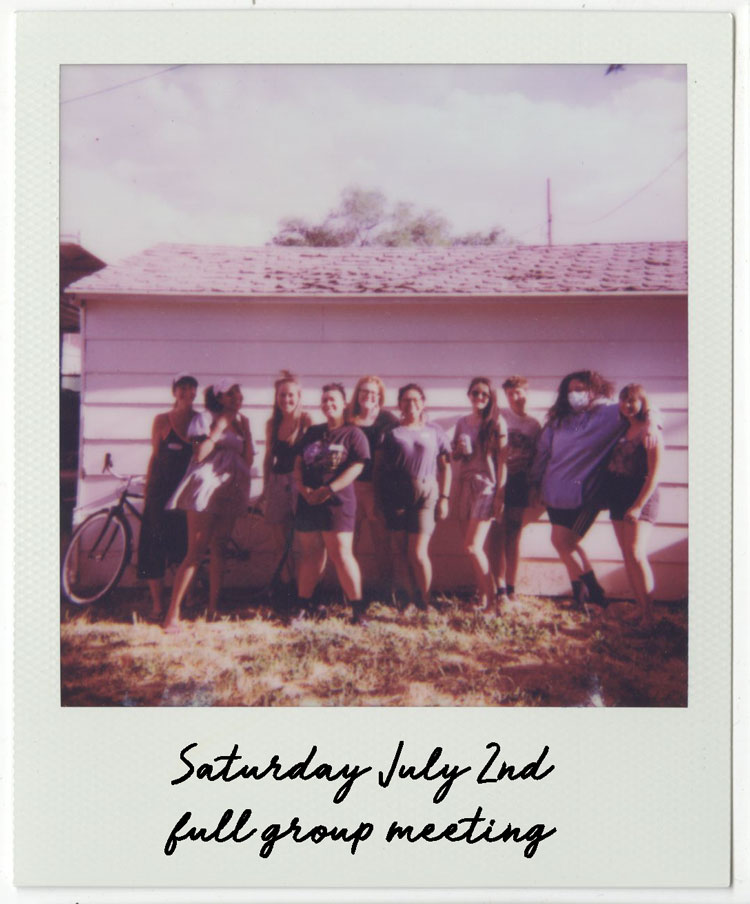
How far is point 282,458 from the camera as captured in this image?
2.02 m

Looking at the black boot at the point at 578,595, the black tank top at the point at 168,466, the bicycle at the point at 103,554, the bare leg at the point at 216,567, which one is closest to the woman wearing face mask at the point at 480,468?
the black boot at the point at 578,595

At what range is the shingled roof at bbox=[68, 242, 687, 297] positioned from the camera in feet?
6.32

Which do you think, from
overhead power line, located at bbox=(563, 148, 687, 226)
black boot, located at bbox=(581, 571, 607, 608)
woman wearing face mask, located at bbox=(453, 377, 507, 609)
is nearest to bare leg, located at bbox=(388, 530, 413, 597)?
woman wearing face mask, located at bbox=(453, 377, 507, 609)

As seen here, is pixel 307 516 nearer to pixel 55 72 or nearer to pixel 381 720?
pixel 381 720

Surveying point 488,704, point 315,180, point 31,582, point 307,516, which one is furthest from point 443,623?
point 315,180

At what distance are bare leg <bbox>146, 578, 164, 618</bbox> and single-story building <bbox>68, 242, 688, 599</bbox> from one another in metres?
0.32

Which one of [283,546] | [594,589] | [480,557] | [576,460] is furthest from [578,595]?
[283,546]

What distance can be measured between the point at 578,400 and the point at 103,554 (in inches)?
64.4

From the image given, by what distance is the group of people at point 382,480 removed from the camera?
200cm

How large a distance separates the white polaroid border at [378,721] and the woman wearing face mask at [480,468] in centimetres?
54

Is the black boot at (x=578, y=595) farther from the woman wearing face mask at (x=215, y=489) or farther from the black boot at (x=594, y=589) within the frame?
the woman wearing face mask at (x=215, y=489)

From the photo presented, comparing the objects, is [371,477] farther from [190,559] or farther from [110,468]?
[110,468]

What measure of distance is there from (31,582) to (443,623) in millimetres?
1346

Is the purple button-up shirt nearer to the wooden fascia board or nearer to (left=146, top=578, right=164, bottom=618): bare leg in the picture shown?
the wooden fascia board
